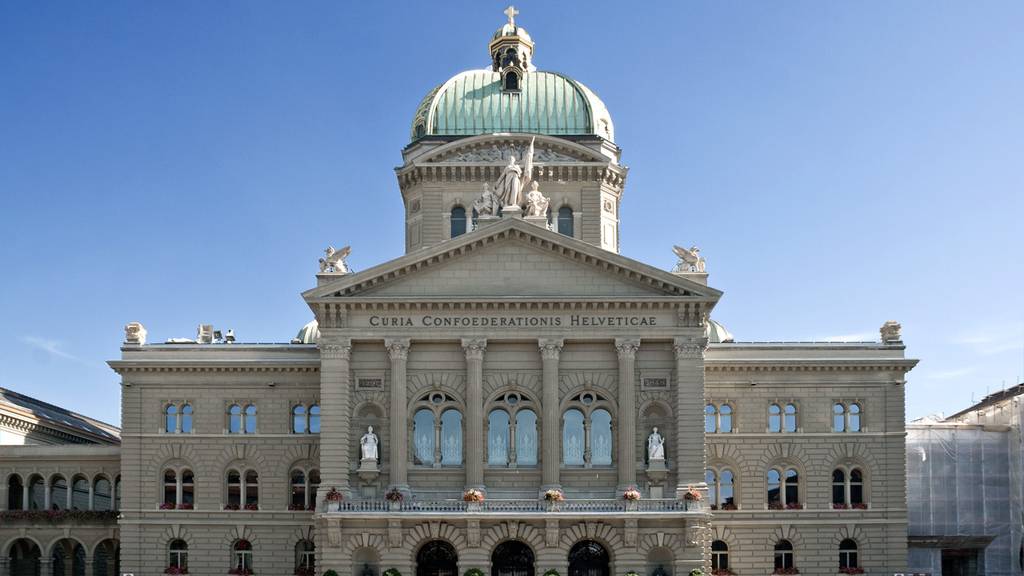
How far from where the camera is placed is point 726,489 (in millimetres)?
74250

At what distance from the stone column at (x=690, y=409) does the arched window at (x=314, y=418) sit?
19.7m

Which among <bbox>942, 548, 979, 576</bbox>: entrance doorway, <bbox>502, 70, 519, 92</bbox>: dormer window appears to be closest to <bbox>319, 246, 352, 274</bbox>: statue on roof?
<bbox>502, 70, 519, 92</bbox>: dormer window

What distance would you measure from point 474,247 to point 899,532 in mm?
27156

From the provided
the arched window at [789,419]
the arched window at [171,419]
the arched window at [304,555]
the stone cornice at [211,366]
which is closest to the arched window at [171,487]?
the arched window at [171,419]

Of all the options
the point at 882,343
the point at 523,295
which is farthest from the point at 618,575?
the point at 882,343

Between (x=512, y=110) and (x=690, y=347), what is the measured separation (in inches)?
874

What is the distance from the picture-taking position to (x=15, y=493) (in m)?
78.5

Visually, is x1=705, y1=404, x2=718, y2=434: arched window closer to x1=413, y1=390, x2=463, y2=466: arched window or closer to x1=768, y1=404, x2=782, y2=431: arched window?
x1=768, y1=404, x2=782, y2=431: arched window

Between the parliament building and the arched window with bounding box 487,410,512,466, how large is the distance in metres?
0.11

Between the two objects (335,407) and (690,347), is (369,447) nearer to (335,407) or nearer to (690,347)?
(335,407)

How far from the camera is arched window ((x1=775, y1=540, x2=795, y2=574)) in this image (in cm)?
7338

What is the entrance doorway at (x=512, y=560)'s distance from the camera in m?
66.5

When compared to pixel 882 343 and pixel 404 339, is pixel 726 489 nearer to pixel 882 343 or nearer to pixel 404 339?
pixel 882 343

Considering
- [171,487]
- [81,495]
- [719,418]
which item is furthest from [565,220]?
[81,495]
